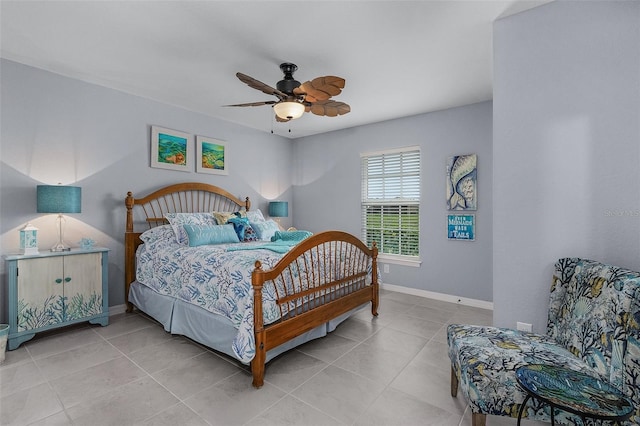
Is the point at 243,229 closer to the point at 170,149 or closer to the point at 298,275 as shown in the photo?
the point at 170,149

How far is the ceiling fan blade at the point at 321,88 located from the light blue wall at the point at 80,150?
201 cm

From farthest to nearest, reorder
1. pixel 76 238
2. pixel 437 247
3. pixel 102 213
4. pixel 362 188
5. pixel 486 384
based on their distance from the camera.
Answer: pixel 362 188 → pixel 437 247 → pixel 102 213 → pixel 76 238 → pixel 486 384

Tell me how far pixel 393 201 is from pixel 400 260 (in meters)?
0.93

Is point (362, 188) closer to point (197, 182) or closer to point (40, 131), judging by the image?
point (197, 182)

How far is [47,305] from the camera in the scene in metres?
2.80

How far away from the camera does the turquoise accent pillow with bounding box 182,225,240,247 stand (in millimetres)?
3330

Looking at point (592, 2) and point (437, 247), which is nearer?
point (592, 2)

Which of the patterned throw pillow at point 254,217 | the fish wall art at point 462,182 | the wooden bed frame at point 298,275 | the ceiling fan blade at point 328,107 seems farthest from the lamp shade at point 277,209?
the fish wall art at point 462,182

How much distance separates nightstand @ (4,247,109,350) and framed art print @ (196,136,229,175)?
70.7 inches

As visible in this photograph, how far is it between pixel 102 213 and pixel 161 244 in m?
0.86

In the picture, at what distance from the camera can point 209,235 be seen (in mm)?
3441

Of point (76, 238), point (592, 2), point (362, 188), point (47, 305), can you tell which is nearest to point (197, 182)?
point (76, 238)

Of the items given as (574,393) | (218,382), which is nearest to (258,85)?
(218,382)

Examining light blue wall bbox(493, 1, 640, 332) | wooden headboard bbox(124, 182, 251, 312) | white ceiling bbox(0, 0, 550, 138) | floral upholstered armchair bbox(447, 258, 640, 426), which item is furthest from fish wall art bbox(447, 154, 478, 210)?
wooden headboard bbox(124, 182, 251, 312)
